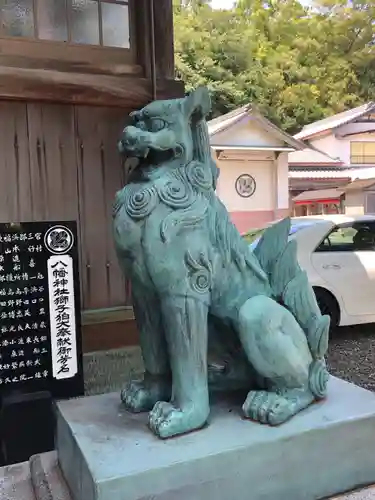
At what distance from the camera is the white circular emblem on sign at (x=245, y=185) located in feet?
44.3

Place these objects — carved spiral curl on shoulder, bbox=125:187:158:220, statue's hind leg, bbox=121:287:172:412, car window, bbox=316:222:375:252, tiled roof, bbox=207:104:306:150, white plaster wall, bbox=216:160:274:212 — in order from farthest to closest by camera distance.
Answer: white plaster wall, bbox=216:160:274:212 < tiled roof, bbox=207:104:306:150 < car window, bbox=316:222:375:252 < statue's hind leg, bbox=121:287:172:412 < carved spiral curl on shoulder, bbox=125:187:158:220

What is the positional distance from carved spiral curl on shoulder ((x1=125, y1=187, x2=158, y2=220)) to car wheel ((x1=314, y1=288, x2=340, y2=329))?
3.94 meters

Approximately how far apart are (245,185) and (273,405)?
1240cm

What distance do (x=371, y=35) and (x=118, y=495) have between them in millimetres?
27827

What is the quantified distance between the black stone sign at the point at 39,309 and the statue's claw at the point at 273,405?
1.39 meters

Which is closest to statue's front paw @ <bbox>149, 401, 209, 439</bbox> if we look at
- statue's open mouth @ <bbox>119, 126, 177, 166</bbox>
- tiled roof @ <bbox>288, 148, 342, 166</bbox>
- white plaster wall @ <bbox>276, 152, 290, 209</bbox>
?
statue's open mouth @ <bbox>119, 126, 177, 166</bbox>

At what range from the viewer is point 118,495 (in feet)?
3.97

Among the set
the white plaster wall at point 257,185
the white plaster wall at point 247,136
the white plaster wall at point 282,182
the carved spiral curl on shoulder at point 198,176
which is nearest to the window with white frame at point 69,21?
the carved spiral curl on shoulder at point 198,176

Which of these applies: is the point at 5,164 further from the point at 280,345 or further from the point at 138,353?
the point at 280,345

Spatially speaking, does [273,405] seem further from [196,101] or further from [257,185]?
[257,185]

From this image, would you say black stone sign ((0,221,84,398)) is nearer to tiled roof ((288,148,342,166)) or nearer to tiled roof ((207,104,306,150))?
tiled roof ((207,104,306,150))

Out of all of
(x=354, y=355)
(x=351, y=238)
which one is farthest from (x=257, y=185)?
(x=354, y=355)

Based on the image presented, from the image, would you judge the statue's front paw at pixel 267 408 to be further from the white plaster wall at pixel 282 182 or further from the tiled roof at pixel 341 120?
the tiled roof at pixel 341 120

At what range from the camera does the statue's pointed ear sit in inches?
56.8
